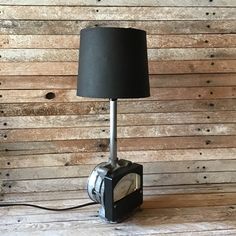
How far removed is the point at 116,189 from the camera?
1214 mm

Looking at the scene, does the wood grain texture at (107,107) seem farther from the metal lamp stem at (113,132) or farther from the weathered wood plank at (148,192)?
the weathered wood plank at (148,192)

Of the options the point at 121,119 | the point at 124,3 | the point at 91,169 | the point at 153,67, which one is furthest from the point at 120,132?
the point at 124,3

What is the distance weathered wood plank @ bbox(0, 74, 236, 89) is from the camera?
144cm

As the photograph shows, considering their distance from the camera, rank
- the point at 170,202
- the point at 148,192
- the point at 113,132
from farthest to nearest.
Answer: the point at 148,192, the point at 170,202, the point at 113,132

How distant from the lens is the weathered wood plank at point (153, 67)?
1.43 metres

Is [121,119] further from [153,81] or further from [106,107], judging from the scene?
[153,81]

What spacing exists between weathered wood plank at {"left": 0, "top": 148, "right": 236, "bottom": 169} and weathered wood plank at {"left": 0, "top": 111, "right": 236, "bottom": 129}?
0.45ft

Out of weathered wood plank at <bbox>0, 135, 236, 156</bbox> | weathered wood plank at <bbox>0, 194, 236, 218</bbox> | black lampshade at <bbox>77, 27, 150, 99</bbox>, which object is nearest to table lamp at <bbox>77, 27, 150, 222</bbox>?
black lampshade at <bbox>77, 27, 150, 99</bbox>

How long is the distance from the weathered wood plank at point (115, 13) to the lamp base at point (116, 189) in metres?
0.65

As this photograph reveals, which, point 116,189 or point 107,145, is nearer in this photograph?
point 116,189

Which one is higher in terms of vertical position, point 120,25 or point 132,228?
point 120,25

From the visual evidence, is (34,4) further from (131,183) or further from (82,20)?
(131,183)

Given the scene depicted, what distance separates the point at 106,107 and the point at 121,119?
9 centimetres

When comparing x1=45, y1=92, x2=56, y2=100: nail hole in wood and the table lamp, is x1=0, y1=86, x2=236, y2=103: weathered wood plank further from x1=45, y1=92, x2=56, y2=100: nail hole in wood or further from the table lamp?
the table lamp
